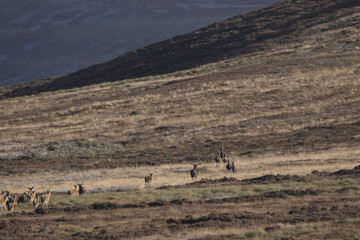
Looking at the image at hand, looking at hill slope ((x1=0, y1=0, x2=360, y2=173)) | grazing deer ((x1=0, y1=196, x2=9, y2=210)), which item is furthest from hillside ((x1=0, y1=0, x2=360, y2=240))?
grazing deer ((x1=0, y1=196, x2=9, y2=210))

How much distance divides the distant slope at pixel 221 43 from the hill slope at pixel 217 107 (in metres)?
0.42

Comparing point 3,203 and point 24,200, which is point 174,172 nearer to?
point 24,200

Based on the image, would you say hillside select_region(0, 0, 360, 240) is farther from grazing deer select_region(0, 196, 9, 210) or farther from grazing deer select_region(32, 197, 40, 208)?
grazing deer select_region(0, 196, 9, 210)

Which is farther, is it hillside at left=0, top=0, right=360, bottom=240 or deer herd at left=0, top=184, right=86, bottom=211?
deer herd at left=0, top=184, right=86, bottom=211

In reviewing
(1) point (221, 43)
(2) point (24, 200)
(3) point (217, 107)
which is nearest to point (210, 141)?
(3) point (217, 107)

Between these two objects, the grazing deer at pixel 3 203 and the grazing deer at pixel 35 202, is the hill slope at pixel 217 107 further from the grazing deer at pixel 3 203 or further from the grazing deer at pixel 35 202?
the grazing deer at pixel 3 203

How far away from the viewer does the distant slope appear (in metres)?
105

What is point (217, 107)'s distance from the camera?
65.4 m

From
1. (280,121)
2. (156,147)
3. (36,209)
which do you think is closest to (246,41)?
(280,121)

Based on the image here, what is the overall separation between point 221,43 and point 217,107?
4935cm

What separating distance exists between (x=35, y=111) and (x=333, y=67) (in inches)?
1461

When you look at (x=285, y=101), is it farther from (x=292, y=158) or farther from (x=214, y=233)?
(x=214, y=233)

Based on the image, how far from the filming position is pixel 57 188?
33.9 m

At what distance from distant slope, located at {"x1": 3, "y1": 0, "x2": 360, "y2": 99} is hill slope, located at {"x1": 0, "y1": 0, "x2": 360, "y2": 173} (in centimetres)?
42
